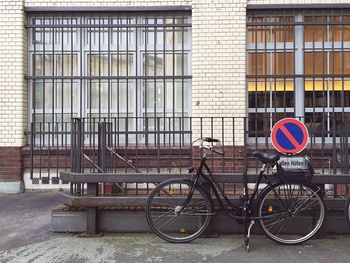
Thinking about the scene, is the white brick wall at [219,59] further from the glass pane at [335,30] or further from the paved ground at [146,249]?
the paved ground at [146,249]

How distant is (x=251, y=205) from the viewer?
511 cm

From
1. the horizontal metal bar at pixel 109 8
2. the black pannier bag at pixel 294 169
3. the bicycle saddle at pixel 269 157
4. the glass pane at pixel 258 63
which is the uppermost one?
the horizontal metal bar at pixel 109 8

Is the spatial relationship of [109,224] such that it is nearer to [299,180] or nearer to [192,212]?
[192,212]

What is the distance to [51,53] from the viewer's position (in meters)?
8.99

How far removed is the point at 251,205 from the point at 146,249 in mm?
1317

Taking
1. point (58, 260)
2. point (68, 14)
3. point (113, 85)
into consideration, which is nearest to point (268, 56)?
point (113, 85)

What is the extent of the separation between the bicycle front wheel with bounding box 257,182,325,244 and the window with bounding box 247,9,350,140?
3641 mm

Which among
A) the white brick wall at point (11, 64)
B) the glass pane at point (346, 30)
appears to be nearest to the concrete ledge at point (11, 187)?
the white brick wall at point (11, 64)

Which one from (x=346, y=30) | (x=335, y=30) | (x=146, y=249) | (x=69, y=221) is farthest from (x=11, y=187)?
(x=346, y=30)

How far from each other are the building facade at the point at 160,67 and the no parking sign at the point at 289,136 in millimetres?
2844

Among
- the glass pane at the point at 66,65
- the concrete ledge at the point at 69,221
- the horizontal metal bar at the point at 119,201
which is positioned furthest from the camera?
the glass pane at the point at 66,65

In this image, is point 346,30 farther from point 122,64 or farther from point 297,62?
point 122,64

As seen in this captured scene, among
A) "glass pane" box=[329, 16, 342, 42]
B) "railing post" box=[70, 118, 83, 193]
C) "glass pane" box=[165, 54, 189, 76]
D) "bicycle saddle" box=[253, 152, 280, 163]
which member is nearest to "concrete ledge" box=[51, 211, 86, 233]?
"railing post" box=[70, 118, 83, 193]

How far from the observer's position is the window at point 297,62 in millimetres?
8664
